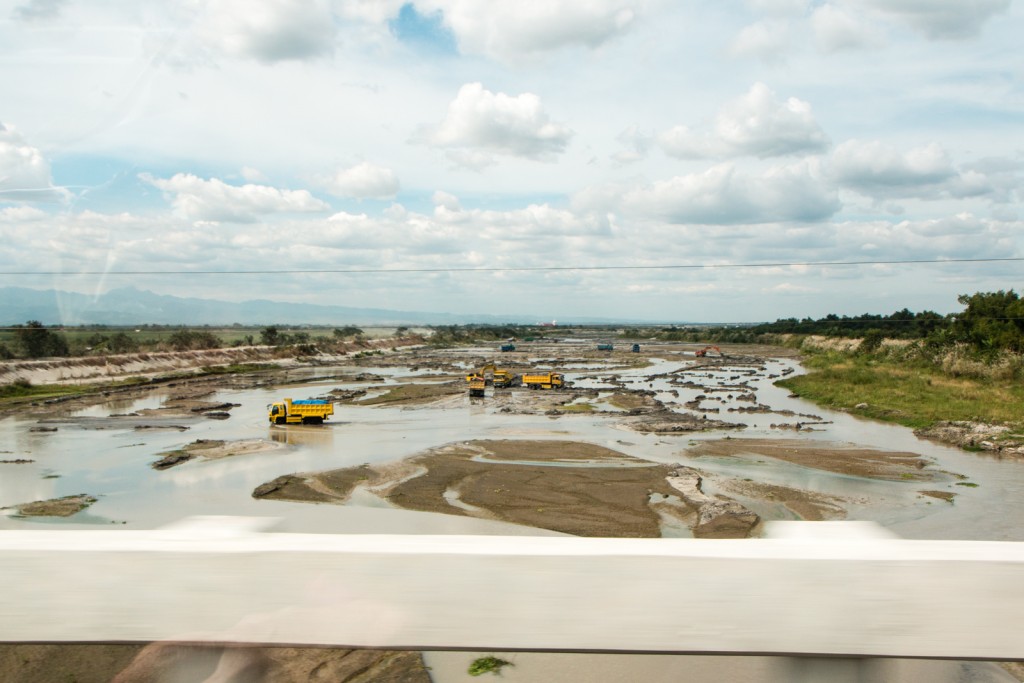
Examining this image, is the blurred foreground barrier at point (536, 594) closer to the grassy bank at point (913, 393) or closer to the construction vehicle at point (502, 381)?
the grassy bank at point (913, 393)

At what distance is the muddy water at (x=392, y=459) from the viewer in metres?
15.2

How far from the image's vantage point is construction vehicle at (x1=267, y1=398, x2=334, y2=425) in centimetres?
3034

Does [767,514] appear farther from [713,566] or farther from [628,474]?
[713,566]

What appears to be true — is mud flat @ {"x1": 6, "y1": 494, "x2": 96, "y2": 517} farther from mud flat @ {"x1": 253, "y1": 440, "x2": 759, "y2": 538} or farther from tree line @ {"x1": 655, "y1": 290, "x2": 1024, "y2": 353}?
tree line @ {"x1": 655, "y1": 290, "x2": 1024, "y2": 353}

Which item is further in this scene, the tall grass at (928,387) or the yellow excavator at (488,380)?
the yellow excavator at (488,380)

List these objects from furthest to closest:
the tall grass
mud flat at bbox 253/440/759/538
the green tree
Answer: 1. the green tree
2. the tall grass
3. mud flat at bbox 253/440/759/538

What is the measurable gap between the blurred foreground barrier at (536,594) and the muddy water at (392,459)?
34cm

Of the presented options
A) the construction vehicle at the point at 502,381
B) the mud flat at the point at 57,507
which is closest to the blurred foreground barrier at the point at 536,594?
the mud flat at the point at 57,507

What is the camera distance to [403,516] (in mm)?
15141

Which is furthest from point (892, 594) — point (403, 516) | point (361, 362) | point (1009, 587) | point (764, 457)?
point (361, 362)

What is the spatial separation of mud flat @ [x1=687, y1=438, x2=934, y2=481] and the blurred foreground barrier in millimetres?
19899

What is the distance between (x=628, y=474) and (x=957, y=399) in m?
22.0

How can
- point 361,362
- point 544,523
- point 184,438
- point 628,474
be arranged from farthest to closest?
point 361,362 < point 184,438 < point 628,474 < point 544,523

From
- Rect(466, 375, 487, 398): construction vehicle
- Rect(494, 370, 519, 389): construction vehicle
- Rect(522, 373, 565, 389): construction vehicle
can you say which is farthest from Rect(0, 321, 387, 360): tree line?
Rect(522, 373, 565, 389): construction vehicle
